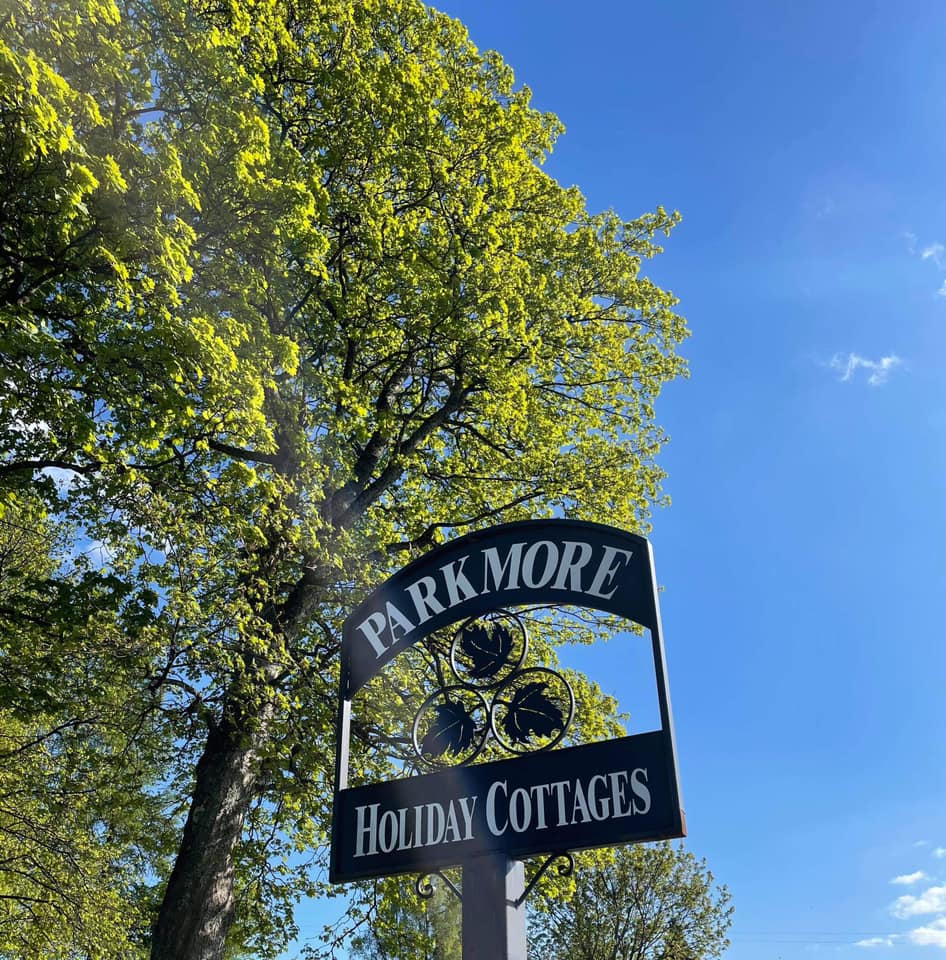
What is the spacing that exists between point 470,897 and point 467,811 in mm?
432

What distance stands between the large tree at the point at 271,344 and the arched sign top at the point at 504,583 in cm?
418

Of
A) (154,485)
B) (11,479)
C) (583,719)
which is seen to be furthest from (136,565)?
(583,719)

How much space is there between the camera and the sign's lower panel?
4.21 m

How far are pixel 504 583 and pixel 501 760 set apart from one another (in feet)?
3.53

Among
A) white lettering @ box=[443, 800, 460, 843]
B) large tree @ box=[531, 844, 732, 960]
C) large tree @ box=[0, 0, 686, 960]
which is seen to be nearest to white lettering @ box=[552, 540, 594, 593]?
white lettering @ box=[443, 800, 460, 843]

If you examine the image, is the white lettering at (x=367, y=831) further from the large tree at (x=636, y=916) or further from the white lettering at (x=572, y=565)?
the large tree at (x=636, y=916)

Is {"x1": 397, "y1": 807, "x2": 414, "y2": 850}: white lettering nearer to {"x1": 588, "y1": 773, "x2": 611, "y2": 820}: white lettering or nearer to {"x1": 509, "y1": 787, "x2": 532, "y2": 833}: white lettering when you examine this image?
{"x1": 509, "y1": 787, "x2": 532, "y2": 833}: white lettering

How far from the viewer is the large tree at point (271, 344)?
27.9ft

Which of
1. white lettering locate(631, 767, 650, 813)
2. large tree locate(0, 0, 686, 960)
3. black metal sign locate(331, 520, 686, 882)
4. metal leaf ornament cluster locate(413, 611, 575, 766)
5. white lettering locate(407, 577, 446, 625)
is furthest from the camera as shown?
large tree locate(0, 0, 686, 960)

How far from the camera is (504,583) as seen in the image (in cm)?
520

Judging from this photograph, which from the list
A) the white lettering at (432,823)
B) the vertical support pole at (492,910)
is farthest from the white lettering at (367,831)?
the vertical support pole at (492,910)

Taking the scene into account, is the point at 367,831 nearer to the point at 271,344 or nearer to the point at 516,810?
the point at 516,810

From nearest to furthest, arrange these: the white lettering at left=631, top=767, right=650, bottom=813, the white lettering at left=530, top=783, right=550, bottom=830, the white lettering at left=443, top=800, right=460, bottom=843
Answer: the white lettering at left=631, top=767, right=650, bottom=813 < the white lettering at left=530, top=783, right=550, bottom=830 < the white lettering at left=443, top=800, right=460, bottom=843

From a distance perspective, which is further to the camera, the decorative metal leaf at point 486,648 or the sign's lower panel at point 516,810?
the decorative metal leaf at point 486,648
